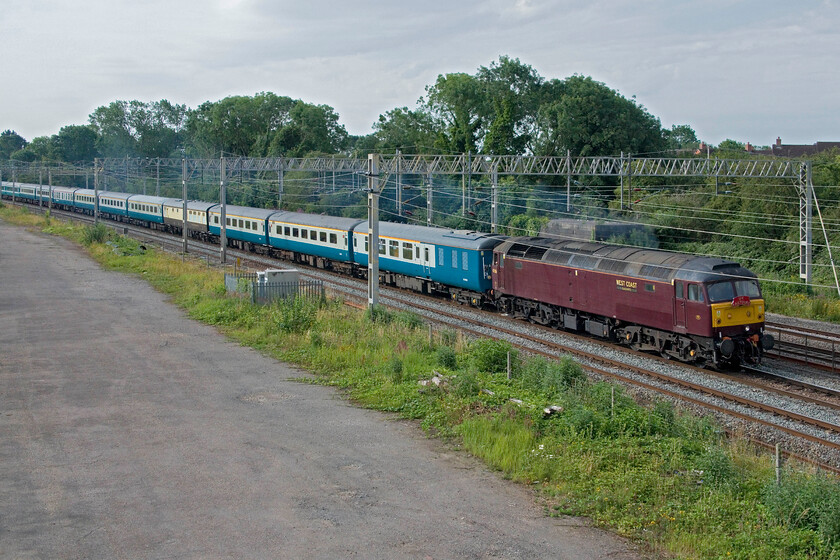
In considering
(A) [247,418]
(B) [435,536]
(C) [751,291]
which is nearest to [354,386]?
(A) [247,418]

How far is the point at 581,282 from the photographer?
2364cm

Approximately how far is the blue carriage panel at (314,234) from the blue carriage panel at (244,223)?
4.26 feet

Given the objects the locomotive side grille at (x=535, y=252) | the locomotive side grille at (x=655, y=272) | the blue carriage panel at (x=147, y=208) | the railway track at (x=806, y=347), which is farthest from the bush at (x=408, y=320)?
the blue carriage panel at (x=147, y=208)

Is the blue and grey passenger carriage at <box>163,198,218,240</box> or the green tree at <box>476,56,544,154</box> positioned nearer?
the blue and grey passenger carriage at <box>163,198,218,240</box>

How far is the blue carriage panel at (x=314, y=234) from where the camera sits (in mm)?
38688

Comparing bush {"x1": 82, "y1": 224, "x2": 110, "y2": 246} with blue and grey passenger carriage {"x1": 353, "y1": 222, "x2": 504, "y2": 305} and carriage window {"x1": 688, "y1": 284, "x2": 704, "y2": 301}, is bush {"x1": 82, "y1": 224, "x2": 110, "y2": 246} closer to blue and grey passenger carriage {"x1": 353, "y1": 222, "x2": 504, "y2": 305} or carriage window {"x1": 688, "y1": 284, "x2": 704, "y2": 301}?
blue and grey passenger carriage {"x1": 353, "y1": 222, "x2": 504, "y2": 305}

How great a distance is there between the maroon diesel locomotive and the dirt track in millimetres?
9251

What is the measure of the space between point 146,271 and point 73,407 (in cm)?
2535

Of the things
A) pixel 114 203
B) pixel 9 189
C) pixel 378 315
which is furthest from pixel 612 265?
pixel 9 189

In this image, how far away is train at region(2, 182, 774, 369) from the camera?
19703 millimetres

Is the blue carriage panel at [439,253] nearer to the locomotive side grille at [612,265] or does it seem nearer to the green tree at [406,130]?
the locomotive side grille at [612,265]

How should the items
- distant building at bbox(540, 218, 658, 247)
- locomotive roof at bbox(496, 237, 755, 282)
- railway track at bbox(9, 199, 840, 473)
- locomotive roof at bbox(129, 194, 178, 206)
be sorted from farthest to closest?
locomotive roof at bbox(129, 194, 178, 206) < distant building at bbox(540, 218, 658, 247) < locomotive roof at bbox(496, 237, 755, 282) < railway track at bbox(9, 199, 840, 473)

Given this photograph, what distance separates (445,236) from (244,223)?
23654 millimetres

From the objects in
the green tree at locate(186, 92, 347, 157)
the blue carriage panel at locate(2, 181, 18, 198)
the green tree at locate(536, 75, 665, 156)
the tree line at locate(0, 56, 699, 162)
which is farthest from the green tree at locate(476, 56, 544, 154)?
the blue carriage panel at locate(2, 181, 18, 198)
